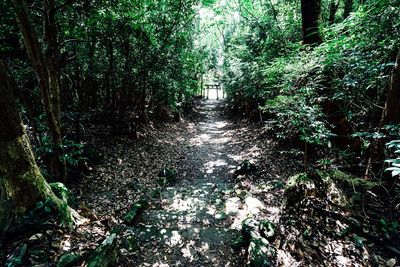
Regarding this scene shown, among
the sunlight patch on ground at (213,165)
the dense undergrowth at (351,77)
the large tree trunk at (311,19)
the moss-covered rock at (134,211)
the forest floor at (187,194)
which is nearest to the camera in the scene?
the dense undergrowth at (351,77)

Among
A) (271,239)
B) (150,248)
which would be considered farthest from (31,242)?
(271,239)

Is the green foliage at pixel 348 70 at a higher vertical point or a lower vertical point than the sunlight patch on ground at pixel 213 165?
higher

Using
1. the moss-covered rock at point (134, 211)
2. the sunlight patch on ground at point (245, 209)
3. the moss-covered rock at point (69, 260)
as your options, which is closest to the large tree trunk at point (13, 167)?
the moss-covered rock at point (69, 260)

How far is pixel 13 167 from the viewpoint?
11.3 feet

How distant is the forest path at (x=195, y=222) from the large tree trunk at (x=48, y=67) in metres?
2.37

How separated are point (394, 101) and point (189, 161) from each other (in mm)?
7061

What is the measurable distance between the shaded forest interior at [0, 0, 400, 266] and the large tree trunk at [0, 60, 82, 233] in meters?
0.02

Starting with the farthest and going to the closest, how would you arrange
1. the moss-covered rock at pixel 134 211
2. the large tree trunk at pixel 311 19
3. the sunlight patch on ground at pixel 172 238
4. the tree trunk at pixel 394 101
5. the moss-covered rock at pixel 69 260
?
the large tree trunk at pixel 311 19
the moss-covered rock at pixel 134 211
the sunlight patch on ground at pixel 172 238
the tree trunk at pixel 394 101
the moss-covered rock at pixel 69 260

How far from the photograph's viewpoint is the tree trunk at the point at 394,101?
347 cm

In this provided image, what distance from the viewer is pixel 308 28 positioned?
20.1ft

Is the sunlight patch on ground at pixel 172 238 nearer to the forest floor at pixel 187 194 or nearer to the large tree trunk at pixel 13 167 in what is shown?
the forest floor at pixel 187 194

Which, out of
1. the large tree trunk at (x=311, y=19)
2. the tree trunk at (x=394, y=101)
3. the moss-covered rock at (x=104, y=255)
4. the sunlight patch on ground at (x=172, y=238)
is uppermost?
the large tree trunk at (x=311, y=19)

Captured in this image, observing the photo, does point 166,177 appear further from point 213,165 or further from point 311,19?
point 311,19

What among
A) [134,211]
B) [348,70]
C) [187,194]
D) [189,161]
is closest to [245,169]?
[187,194]
